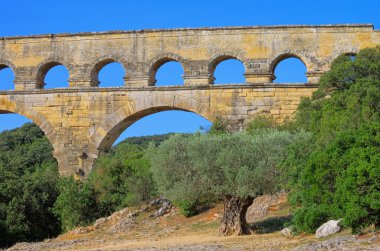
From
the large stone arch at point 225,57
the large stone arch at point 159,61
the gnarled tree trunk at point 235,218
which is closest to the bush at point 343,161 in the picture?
the gnarled tree trunk at point 235,218

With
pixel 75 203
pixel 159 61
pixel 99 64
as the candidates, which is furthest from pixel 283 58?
pixel 75 203

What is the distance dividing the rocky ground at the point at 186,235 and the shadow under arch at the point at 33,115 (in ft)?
13.3

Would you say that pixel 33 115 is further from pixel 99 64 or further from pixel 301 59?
pixel 301 59

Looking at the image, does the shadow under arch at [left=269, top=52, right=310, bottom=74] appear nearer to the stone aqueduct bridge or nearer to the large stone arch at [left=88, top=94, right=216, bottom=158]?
the stone aqueduct bridge

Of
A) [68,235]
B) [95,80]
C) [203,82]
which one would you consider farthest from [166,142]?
[95,80]

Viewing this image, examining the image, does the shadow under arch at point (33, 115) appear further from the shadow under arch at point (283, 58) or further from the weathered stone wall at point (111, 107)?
the shadow under arch at point (283, 58)

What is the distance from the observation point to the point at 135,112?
23.4m

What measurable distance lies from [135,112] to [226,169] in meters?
8.23

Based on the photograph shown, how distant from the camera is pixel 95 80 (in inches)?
960

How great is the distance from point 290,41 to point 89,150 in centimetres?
746

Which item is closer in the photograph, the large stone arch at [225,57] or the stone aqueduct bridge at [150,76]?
the stone aqueduct bridge at [150,76]

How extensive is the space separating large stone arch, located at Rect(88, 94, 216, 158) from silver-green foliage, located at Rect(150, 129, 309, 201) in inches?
246

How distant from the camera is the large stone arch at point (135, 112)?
907 inches

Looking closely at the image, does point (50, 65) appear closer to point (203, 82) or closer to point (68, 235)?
point (203, 82)
